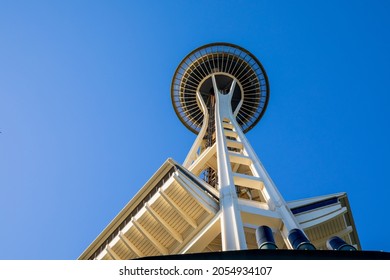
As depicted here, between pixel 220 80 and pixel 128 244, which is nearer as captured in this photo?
pixel 128 244

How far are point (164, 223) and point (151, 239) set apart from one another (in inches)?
35.2

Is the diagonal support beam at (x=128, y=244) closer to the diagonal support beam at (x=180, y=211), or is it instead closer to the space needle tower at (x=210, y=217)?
the space needle tower at (x=210, y=217)

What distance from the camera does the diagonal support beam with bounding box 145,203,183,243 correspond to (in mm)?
17688

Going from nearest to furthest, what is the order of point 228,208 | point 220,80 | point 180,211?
point 228,208, point 180,211, point 220,80

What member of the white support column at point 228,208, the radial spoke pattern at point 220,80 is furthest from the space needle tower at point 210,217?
the radial spoke pattern at point 220,80

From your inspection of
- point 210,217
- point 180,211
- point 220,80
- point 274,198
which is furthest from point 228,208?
point 220,80

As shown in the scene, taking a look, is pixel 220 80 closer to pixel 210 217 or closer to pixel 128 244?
pixel 128 244

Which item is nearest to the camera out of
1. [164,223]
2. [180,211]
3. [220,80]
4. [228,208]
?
[228,208]

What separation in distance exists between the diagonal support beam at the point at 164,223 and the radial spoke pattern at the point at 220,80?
27.1 meters

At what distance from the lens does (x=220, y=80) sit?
4459 centimetres
